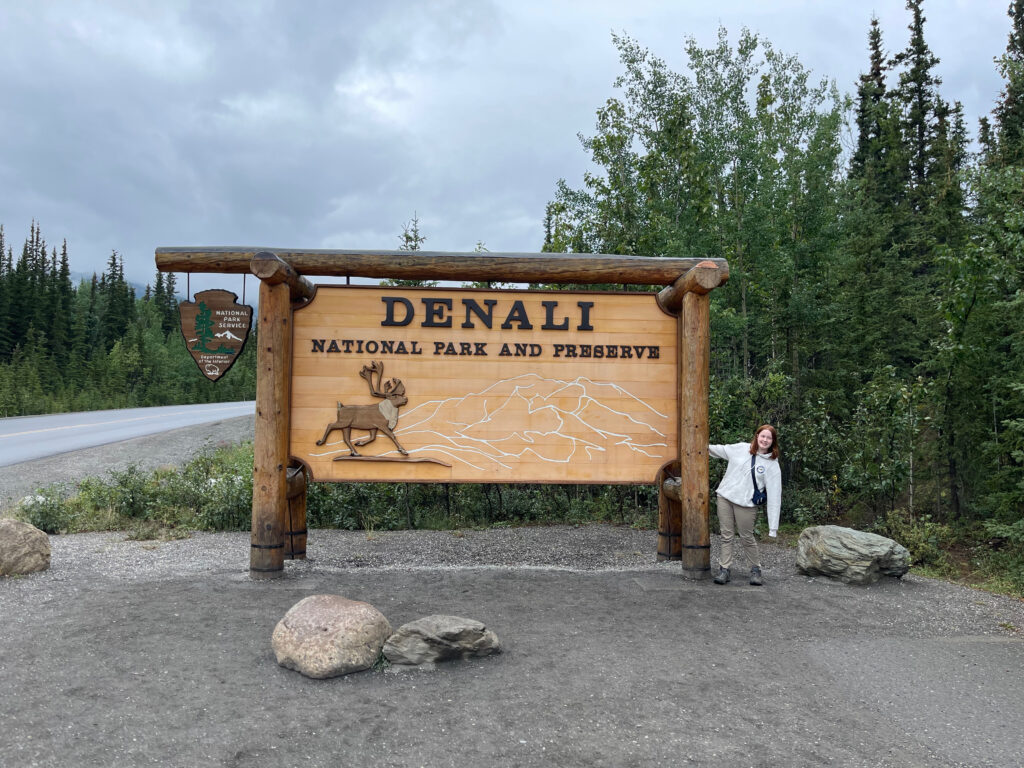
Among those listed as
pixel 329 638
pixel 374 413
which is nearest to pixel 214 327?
pixel 374 413

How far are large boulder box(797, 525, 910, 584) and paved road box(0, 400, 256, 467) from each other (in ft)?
43.4

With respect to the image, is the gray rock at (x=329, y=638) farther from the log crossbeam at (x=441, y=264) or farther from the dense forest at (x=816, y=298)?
the dense forest at (x=816, y=298)

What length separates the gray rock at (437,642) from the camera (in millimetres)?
4191

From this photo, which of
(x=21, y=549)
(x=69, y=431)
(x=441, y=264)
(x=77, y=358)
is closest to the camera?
(x=21, y=549)

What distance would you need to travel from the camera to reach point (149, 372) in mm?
42594

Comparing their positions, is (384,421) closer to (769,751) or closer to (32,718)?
(32,718)

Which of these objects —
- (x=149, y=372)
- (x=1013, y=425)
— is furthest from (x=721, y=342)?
(x=149, y=372)

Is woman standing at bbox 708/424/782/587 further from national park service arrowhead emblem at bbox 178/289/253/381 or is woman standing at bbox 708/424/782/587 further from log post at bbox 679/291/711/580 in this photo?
national park service arrowhead emblem at bbox 178/289/253/381

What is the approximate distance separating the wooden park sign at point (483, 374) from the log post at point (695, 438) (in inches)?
0.5

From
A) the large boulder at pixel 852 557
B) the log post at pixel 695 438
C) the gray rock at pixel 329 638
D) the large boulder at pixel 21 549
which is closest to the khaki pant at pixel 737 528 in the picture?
the log post at pixel 695 438

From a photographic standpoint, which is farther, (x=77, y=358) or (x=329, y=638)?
(x=77, y=358)

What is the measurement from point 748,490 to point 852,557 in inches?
50.9

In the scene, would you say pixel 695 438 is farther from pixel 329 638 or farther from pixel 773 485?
pixel 329 638

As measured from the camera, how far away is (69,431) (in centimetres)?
1750
